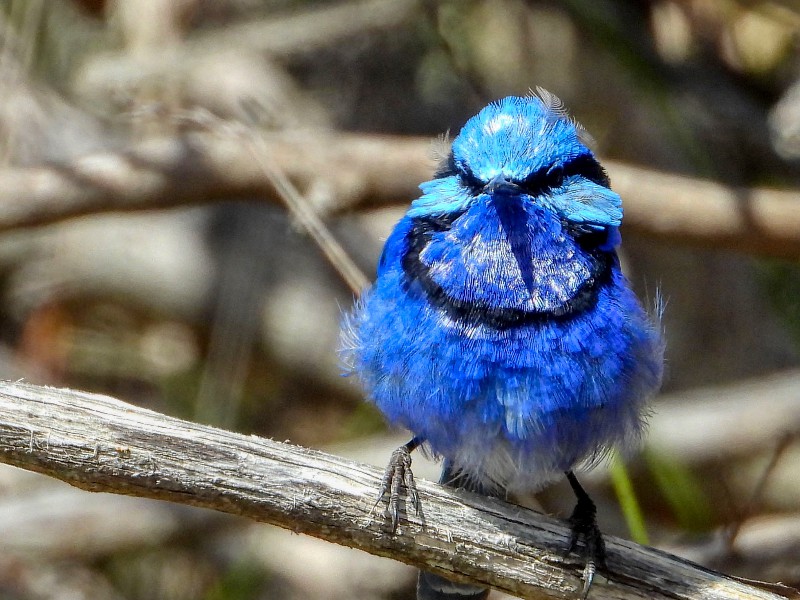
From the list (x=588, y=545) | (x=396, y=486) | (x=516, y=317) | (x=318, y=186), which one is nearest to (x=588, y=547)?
(x=588, y=545)

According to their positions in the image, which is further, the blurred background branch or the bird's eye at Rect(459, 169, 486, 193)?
the blurred background branch

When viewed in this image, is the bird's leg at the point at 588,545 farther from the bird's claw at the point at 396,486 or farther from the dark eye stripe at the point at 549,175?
the dark eye stripe at the point at 549,175

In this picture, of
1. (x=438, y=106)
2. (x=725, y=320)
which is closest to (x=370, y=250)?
(x=438, y=106)

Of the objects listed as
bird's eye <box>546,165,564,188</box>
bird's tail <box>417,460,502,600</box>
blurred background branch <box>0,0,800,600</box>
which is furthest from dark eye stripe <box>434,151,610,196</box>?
blurred background branch <box>0,0,800,600</box>

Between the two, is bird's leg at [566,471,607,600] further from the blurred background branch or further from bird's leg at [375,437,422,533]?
the blurred background branch

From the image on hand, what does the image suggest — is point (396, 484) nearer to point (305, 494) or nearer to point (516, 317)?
point (305, 494)

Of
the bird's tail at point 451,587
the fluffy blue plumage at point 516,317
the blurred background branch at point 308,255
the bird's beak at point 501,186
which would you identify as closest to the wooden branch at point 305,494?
the fluffy blue plumage at point 516,317

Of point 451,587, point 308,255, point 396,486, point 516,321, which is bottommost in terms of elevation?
point 451,587
